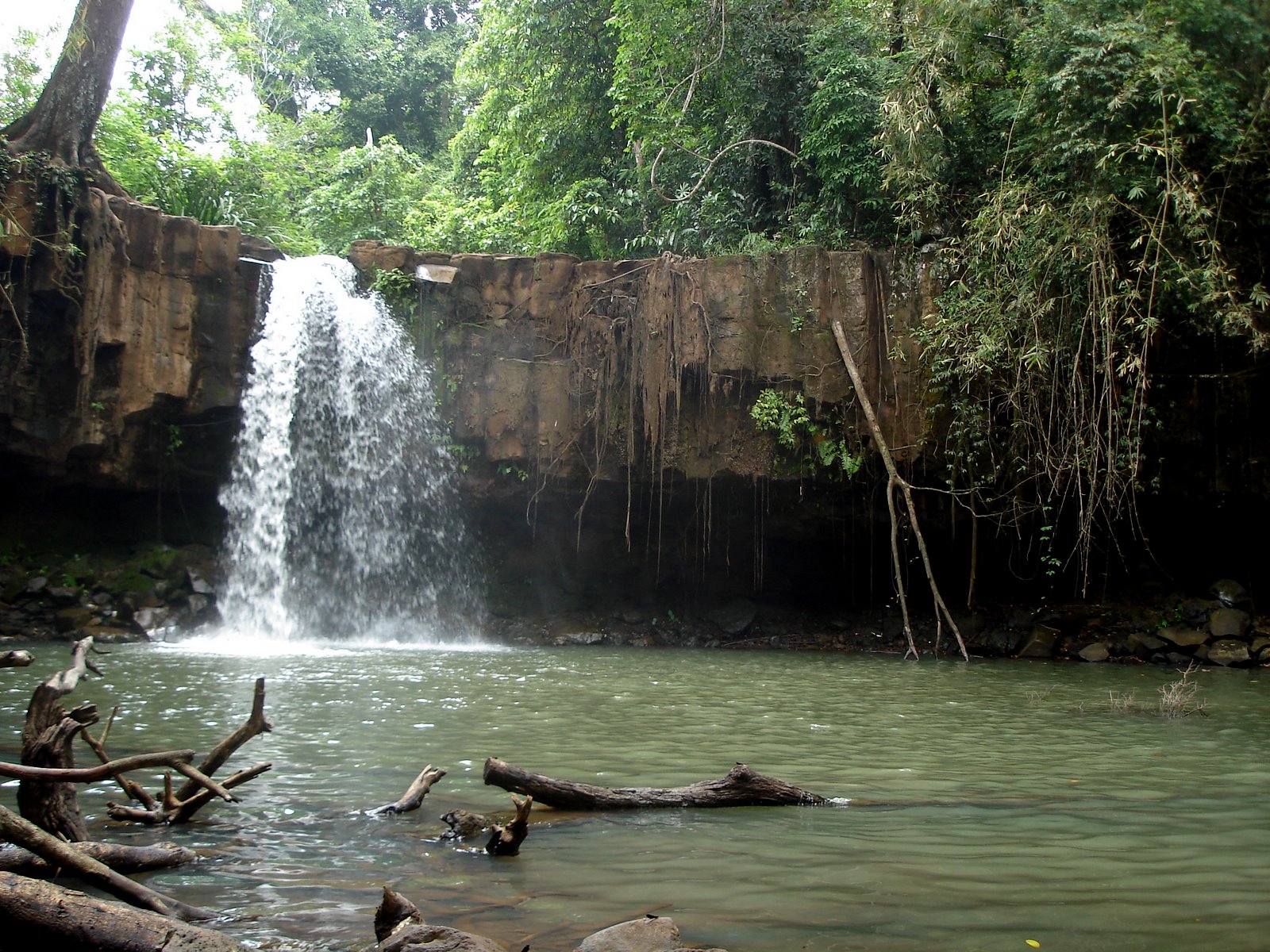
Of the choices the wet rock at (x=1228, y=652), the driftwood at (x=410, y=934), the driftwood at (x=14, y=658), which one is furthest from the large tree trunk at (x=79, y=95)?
the wet rock at (x=1228, y=652)

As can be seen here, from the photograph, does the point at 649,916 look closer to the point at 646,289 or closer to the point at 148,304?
the point at 646,289

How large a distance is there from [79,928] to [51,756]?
1021 millimetres

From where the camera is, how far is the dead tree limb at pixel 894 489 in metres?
12.2

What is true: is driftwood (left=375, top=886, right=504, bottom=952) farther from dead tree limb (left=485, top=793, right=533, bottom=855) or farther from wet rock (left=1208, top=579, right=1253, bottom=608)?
wet rock (left=1208, top=579, right=1253, bottom=608)

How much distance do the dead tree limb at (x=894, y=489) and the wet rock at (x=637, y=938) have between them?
9.86m

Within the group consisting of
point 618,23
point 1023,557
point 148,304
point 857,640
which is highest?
point 618,23

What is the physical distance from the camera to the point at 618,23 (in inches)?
674

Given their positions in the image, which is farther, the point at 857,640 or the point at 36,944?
the point at 857,640

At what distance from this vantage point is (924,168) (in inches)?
517

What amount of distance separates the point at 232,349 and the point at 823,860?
13.1 metres

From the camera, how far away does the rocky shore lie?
12750mm

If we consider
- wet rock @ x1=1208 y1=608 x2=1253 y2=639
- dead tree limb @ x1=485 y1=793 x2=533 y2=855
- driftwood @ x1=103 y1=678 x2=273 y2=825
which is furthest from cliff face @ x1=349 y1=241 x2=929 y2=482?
dead tree limb @ x1=485 y1=793 x2=533 y2=855

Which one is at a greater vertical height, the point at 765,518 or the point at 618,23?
the point at 618,23

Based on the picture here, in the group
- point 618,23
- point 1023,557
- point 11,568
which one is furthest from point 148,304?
point 1023,557
